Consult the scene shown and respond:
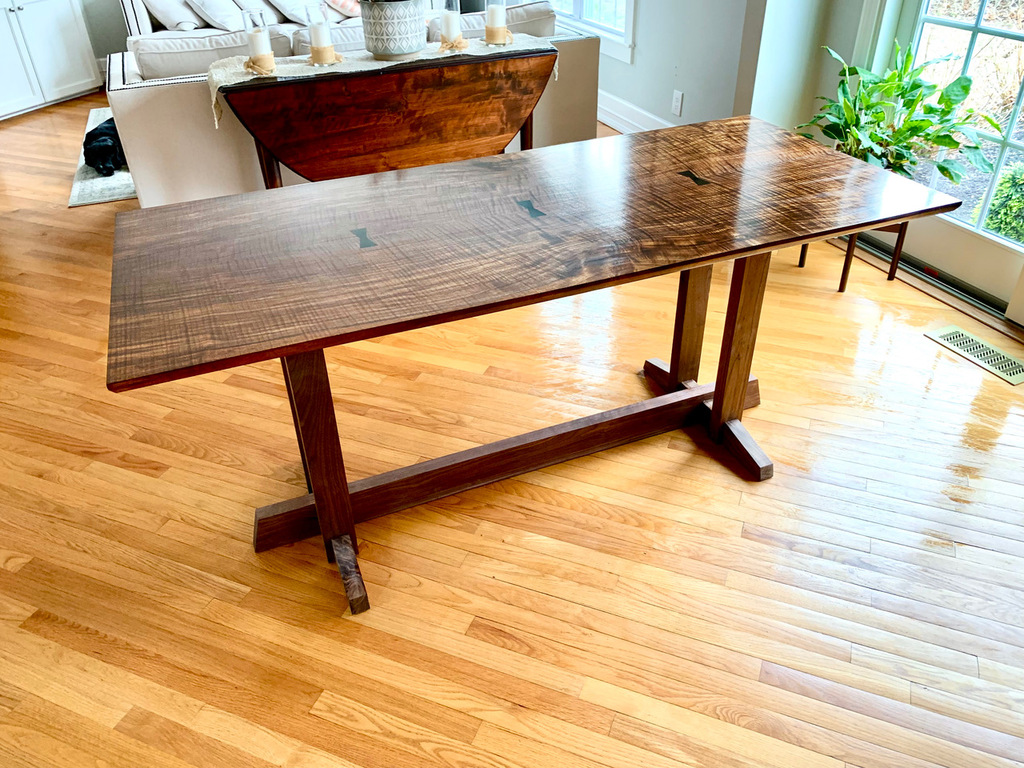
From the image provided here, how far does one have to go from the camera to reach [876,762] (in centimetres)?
136

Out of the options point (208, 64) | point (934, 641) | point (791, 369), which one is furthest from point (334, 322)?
point (208, 64)

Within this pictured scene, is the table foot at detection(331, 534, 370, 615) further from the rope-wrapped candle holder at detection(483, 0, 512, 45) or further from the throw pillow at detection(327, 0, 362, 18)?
the throw pillow at detection(327, 0, 362, 18)

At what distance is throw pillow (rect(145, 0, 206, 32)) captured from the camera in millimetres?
4574

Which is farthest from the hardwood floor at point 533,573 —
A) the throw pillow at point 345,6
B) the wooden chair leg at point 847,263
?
the throw pillow at point 345,6

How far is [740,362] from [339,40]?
7.47 ft

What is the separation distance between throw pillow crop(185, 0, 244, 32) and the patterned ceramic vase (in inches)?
85.3

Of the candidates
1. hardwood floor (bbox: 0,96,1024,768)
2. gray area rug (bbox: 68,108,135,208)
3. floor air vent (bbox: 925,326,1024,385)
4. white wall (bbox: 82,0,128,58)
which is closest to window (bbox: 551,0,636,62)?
hardwood floor (bbox: 0,96,1024,768)

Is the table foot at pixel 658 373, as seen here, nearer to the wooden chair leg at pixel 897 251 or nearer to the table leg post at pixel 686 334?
the table leg post at pixel 686 334

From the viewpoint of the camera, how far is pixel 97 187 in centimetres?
388

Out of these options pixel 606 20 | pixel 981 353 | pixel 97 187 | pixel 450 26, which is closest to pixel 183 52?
pixel 450 26

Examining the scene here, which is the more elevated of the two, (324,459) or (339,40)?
(339,40)

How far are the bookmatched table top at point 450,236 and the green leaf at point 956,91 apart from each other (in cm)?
88

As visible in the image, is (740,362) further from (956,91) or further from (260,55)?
(260,55)

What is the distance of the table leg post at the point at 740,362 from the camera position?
6.15 feet
